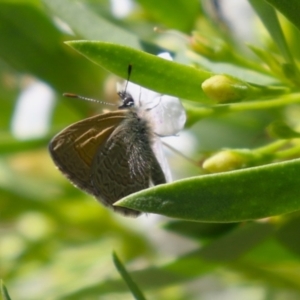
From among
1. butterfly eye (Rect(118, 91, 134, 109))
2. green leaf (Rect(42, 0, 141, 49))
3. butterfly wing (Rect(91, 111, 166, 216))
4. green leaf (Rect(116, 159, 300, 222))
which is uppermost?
green leaf (Rect(42, 0, 141, 49))

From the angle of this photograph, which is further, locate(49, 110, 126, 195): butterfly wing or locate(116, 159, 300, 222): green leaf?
locate(49, 110, 126, 195): butterfly wing

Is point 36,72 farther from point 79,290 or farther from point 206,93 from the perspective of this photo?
point 206,93

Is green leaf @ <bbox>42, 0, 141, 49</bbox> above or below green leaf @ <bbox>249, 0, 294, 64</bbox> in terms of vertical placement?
above

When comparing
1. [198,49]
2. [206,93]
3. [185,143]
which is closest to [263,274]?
[185,143]

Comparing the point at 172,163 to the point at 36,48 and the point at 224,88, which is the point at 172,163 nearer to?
the point at 36,48

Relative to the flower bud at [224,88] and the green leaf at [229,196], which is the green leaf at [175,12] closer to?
the flower bud at [224,88]

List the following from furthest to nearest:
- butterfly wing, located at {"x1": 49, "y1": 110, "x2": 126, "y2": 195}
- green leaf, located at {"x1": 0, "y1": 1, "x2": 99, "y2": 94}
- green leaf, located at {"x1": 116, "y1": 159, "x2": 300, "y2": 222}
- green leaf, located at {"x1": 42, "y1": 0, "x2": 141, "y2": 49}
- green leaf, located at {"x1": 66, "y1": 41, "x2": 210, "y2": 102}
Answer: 1. green leaf, located at {"x1": 0, "y1": 1, "x2": 99, "y2": 94}
2. butterfly wing, located at {"x1": 49, "y1": 110, "x2": 126, "y2": 195}
3. green leaf, located at {"x1": 42, "y1": 0, "x2": 141, "y2": 49}
4. green leaf, located at {"x1": 66, "y1": 41, "x2": 210, "y2": 102}
5. green leaf, located at {"x1": 116, "y1": 159, "x2": 300, "y2": 222}

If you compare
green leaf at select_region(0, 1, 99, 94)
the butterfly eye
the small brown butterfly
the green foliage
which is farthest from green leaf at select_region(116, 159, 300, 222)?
green leaf at select_region(0, 1, 99, 94)

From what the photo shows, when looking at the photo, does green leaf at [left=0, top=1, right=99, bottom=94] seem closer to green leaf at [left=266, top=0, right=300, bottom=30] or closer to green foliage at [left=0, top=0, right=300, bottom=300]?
green foliage at [left=0, top=0, right=300, bottom=300]

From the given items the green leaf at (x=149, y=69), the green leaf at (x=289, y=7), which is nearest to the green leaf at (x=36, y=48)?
the green leaf at (x=149, y=69)
